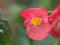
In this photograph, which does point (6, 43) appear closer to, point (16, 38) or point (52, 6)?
point (16, 38)

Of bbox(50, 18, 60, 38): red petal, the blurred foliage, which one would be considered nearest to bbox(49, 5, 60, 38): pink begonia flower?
bbox(50, 18, 60, 38): red petal

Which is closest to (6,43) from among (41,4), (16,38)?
(16,38)

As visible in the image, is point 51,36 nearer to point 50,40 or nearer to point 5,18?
point 50,40

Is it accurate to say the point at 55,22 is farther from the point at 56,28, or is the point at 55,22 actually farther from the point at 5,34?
the point at 5,34

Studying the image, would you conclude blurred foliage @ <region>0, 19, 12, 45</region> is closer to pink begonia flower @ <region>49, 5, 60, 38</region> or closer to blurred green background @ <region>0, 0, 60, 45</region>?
blurred green background @ <region>0, 0, 60, 45</region>

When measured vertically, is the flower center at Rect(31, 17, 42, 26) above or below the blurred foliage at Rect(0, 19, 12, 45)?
above

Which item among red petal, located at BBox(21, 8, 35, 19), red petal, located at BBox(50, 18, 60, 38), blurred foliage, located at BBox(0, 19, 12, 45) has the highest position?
red petal, located at BBox(21, 8, 35, 19)

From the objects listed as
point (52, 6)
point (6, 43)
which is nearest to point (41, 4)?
point (52, 6)
